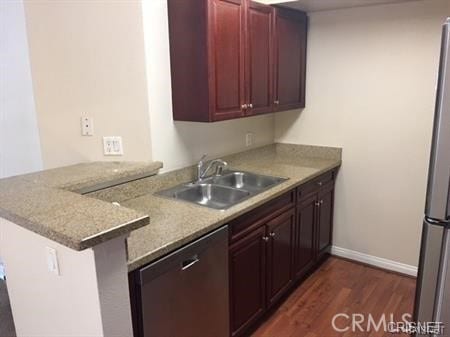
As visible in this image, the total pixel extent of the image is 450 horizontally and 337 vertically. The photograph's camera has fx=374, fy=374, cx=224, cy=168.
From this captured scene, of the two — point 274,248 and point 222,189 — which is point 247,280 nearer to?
point 274,248

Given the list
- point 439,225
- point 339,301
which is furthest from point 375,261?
point 439,225

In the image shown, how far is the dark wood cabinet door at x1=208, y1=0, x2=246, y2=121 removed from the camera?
2.20 m

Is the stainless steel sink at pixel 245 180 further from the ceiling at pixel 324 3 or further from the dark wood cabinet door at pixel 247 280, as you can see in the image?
the ceiling at pixel 324 3

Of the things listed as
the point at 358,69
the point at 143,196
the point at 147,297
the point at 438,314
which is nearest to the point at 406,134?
the point at 358,69

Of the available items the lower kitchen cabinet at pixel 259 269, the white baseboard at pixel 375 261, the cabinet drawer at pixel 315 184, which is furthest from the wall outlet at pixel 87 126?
the white baseboard at pixel 375 261

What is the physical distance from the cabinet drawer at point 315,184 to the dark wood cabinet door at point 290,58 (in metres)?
0.62

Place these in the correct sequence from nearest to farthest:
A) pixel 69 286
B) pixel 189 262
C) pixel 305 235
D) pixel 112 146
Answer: pixel 69 286, pixel 189 262, pixel 112 146, pixel 305 235

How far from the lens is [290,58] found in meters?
2.96

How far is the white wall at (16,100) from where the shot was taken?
2.50 meters

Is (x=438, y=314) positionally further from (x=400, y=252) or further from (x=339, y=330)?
(x=400, y=252)

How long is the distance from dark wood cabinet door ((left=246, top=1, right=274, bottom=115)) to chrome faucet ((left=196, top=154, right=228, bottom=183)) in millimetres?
426

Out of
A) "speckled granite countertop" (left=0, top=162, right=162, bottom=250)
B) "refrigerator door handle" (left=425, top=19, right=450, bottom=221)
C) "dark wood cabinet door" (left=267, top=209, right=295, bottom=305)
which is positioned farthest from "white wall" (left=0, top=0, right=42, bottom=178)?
"refrigerator door handle" (left=425, top=19, right=450, bottom=221)

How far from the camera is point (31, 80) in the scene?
248cm

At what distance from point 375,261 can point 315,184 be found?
935 mm
